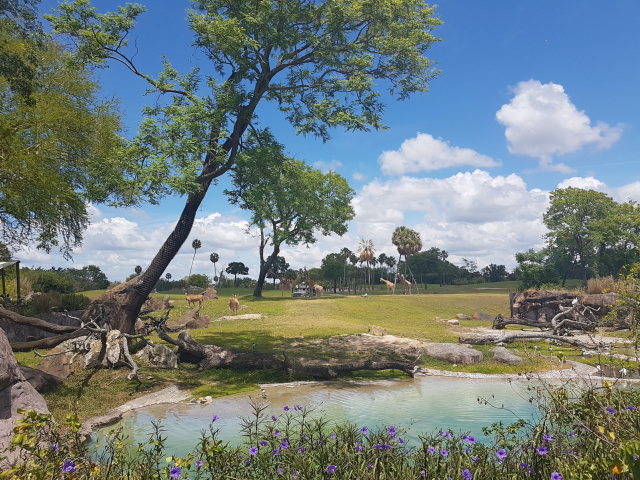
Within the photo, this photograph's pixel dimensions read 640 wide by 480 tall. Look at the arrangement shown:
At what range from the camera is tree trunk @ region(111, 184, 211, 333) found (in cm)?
1606

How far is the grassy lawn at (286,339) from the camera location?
457 inches

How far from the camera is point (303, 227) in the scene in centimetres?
5141

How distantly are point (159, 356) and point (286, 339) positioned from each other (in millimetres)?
7652

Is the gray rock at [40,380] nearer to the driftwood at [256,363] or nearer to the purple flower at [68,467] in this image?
the driftwood at [256,363]

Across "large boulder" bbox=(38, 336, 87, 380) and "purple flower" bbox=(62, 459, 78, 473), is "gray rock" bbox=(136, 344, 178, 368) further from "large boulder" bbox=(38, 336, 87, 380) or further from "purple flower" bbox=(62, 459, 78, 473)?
"purple flower" bbox=(62, 459, 78, 473)

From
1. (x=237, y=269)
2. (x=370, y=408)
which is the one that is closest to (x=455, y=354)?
(x=370, y=408)

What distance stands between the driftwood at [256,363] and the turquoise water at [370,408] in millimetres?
624

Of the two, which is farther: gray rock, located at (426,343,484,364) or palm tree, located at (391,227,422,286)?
palm tree, located at (391,227,422,286)

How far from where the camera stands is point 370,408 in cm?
1021

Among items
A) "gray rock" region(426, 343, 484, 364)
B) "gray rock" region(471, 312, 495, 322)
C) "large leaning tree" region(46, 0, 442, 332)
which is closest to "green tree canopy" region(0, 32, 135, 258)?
"large leaning tree" region(46, 0, 442, 332)

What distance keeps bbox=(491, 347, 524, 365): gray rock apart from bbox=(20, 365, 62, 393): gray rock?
14.8 metres

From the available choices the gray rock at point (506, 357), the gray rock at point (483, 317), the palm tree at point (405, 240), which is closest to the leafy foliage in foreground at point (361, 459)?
the gray rock at point (506, 357)

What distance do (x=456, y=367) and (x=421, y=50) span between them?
1327cm

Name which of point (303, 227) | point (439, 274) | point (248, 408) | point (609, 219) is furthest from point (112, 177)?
point (439, 274)
